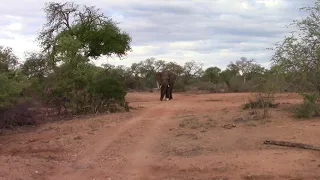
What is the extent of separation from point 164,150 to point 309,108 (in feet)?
16.4

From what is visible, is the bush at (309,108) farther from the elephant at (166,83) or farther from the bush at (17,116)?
→ the elephant at (166,83)

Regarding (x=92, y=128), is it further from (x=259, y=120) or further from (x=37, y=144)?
(x=259, y=120)

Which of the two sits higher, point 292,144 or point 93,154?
point 292,144

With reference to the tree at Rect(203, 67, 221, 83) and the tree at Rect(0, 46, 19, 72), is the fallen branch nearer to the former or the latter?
the tree at Rect(0, 46, 19, 72)

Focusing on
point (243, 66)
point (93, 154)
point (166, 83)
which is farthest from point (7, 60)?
point (243, 66)

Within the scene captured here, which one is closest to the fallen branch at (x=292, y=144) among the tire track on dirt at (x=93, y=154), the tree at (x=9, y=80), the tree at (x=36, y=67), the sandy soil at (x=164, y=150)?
the sandy soil at (x=164, y=150)

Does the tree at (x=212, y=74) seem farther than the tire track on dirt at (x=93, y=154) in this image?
Yes

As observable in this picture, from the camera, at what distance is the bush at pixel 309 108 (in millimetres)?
13109

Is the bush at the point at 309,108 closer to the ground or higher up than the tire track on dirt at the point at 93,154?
higher up

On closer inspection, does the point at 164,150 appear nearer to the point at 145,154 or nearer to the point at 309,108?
the point at 145,154

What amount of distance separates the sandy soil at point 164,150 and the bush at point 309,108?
0.37 meters

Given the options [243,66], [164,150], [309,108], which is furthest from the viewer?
[243,66]

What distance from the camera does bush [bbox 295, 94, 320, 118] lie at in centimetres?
1311

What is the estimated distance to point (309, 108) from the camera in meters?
13.1
